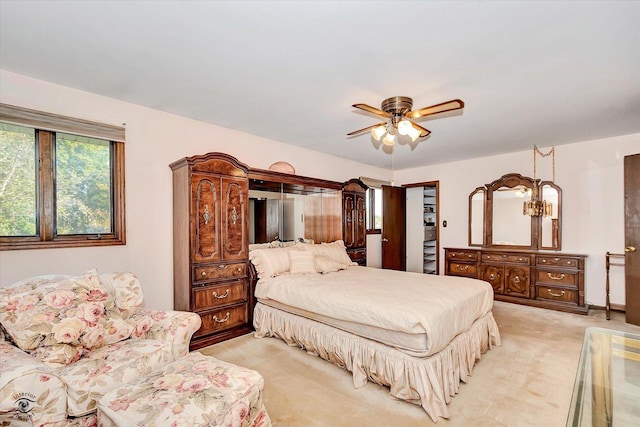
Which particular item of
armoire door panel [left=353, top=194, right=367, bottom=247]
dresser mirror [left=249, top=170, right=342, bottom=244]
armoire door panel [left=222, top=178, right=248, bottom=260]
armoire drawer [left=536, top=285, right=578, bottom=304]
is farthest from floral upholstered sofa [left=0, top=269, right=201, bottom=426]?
armoire drawer [left=536, top=285, right=578, bottom=304]

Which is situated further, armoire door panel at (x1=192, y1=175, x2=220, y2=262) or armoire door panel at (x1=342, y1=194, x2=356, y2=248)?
armoire door panel at (x1=342, y1=194, x2=356, y2=248)

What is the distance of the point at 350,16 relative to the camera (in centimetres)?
170

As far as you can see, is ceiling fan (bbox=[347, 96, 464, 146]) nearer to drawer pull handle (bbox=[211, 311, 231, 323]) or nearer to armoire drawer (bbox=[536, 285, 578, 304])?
drawer pull handle (bbox=[211, 311, 231, 323])

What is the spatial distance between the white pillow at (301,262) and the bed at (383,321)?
12mm

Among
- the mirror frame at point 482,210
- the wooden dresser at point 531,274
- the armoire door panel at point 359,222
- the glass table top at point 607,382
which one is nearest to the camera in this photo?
the glass table top at point 607,382

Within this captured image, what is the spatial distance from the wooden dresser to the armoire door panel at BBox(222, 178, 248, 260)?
3.85 meters

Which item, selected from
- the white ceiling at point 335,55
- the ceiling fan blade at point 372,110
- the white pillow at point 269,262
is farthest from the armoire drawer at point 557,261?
the white pillow at point 269,262

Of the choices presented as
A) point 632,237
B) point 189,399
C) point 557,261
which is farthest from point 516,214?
point 189,399

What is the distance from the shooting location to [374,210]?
615 cm

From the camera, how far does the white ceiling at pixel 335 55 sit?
1.68 metres

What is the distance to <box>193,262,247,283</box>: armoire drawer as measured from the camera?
302 cm

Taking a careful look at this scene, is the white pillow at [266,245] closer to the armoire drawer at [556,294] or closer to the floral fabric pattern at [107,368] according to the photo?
the floral fabric pattern at [107,368]

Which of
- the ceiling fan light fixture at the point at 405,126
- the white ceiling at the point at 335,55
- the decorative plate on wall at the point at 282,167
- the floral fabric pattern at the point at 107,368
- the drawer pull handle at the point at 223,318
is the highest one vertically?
the white ceiling at the point at 335,55

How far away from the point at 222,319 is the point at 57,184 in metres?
1.98
